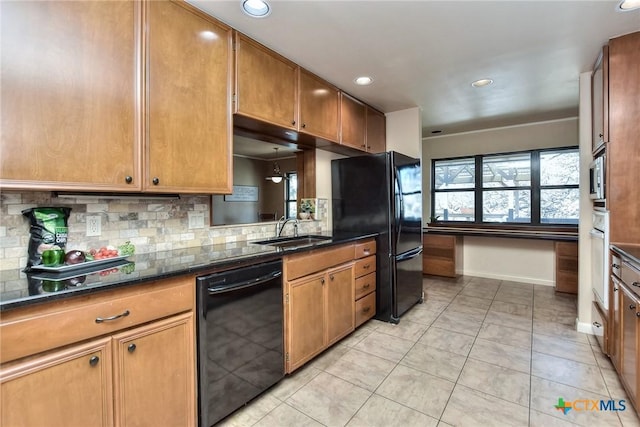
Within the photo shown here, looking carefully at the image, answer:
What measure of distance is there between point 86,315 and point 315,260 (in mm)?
1376

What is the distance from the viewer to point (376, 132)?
360 cm

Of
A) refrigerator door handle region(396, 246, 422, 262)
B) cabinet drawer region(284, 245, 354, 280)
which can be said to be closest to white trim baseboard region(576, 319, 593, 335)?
refrigerator door handle region(396, 246, 422, 262)

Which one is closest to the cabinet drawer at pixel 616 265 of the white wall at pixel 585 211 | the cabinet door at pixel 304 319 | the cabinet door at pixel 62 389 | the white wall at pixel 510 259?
the white wall at pixel 585 211

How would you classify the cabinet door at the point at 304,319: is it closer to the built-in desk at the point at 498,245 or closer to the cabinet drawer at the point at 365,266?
the cabinet drawer at the point at 365,266

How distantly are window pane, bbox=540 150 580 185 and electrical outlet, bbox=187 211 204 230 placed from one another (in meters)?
4.70

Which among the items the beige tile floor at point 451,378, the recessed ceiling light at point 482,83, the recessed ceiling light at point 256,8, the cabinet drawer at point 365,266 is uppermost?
the recessed ceiling light at point 482,83

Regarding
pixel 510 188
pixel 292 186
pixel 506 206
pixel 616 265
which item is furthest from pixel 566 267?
pixel 292 186

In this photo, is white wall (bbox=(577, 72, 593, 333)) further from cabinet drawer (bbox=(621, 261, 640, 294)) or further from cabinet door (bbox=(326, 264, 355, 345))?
cabinet door (bbox=(326, 264, 355, 345))

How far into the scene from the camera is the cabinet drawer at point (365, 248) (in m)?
2.73

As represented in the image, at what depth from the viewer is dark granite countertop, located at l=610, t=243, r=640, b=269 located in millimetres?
1611

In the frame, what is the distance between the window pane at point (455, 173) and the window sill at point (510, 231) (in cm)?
68

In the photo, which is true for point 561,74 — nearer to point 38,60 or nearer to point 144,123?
point 144,123

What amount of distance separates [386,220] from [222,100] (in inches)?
71.1

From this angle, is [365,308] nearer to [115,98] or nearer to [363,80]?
[363,80]
